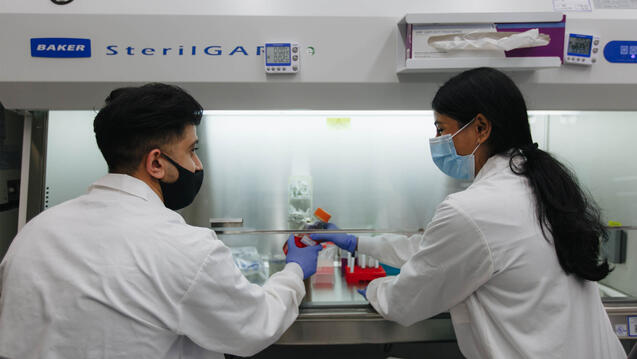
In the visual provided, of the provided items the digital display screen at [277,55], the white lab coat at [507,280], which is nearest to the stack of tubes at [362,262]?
the white lab coat at [507,280]

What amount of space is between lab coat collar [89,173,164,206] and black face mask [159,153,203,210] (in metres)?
0.08

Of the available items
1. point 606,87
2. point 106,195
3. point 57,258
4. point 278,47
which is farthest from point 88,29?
point 606,87

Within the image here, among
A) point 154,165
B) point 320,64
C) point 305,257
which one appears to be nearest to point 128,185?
point 154,165

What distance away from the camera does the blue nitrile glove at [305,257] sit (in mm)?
1215

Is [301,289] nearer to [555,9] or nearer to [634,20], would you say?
[555,9]

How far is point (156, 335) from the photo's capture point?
0.74 metres

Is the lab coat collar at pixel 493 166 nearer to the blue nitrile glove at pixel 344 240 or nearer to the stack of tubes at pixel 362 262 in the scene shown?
the blue nitrile glove at pixel 344 240

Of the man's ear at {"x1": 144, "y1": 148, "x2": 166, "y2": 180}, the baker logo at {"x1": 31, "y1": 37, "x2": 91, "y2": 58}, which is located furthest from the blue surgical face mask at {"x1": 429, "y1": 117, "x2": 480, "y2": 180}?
the baker logo at {"x1": 31, "y1": 37, "x2": 91, "y2": 58}

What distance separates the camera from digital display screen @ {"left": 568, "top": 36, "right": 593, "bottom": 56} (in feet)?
4.11

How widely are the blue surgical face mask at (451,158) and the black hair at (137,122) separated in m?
0.68

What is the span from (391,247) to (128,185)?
35.5 inches

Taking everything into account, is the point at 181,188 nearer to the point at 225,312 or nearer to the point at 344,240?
the point at 225,312

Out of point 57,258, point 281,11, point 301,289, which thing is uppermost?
point 281,11

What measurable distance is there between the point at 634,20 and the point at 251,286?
144cm
